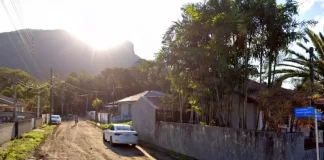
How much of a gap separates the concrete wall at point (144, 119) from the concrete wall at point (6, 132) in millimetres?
8188

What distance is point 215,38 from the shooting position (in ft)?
45.2

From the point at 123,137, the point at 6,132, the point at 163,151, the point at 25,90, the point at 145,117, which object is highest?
the point at 25,90

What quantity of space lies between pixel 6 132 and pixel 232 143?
1309 centimetres

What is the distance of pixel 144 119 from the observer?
78.1 feet

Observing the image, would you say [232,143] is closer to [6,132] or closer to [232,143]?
[232,143]

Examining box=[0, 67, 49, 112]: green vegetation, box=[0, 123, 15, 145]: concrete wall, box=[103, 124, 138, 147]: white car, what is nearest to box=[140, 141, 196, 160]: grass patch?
box=[103, 124, 138, 147]: white car

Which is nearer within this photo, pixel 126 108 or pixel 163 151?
pixel 163 151

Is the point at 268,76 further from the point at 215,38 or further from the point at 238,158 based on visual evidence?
the point at 238,158

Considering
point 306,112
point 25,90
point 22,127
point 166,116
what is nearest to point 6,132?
point 22,127

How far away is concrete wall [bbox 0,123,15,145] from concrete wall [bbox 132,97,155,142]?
8.19 m

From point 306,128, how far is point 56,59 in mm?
112726

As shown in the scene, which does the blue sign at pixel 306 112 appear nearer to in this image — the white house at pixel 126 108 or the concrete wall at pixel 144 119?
the concrete wall at pixel 144 119

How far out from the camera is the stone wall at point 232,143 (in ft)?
35.3

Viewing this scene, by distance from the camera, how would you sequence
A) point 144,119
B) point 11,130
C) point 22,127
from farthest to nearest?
point 22,127 < point 144,119 < point 11,130
